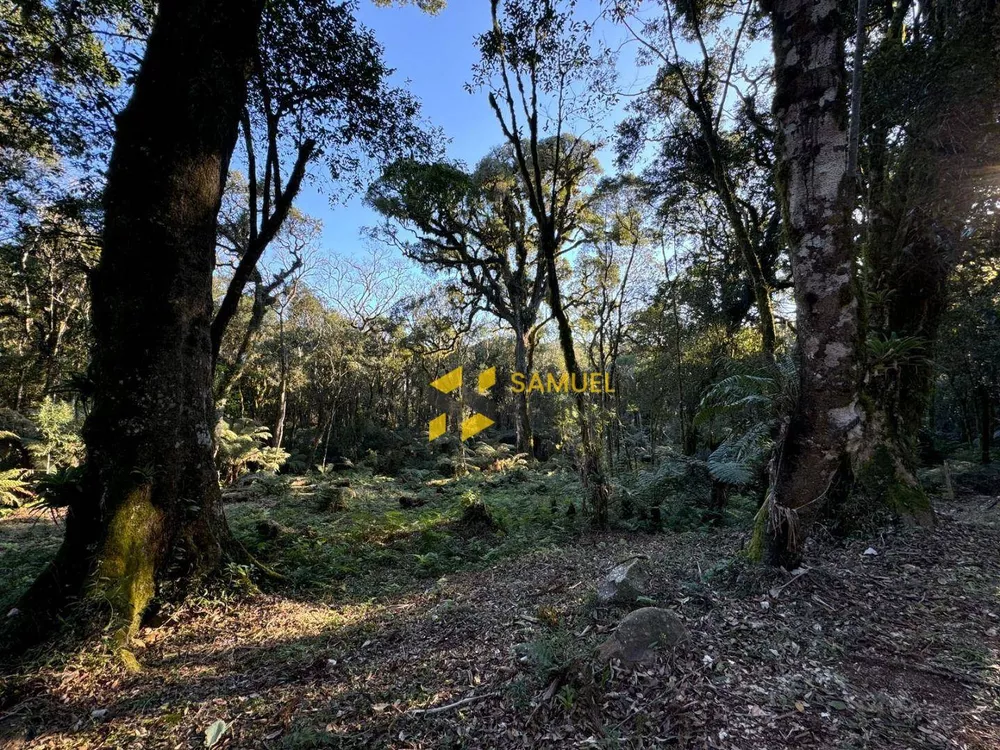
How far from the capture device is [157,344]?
3.76m


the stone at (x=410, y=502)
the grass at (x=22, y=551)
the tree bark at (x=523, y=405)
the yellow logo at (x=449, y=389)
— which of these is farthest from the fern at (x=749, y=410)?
the yellow logo at (x=449, y=389)

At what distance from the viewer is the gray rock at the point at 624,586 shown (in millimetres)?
3082

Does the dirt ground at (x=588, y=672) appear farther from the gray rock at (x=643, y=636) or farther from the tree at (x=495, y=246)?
the tree at (x=495, y=246)

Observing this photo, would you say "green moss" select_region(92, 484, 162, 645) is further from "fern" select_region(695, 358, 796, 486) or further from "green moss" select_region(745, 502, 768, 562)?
"fern" select_region(695, 358, 796, 486)

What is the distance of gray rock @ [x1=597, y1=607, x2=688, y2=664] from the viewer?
7.67 ft

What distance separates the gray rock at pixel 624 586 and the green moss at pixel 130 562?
353 centimetres

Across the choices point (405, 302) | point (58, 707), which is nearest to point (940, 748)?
point (58, 707)

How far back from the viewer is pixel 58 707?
2.55m

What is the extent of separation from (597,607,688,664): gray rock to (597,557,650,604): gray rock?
527 mm

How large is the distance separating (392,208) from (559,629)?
1406 centimetres

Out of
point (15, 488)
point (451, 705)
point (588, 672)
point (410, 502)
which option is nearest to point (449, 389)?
point (410, 502)

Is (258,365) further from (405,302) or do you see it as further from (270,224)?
(270,224)

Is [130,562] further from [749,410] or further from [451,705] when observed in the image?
[749,410]

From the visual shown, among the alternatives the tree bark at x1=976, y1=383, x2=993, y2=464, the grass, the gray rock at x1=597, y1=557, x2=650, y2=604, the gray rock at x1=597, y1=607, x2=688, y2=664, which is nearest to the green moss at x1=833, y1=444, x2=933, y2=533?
the gray rock at x1=597, y1=557, x2=650, y2=604
